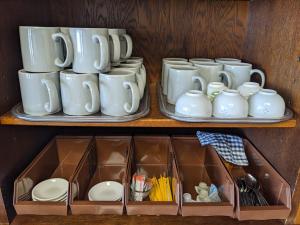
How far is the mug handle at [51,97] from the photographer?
0.54m

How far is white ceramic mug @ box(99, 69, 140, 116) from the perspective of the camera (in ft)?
1.76

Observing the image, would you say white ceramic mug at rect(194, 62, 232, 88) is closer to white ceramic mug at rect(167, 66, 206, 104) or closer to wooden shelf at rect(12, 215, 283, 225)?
white ceramic mug at rect(167, 66, 206, 104)

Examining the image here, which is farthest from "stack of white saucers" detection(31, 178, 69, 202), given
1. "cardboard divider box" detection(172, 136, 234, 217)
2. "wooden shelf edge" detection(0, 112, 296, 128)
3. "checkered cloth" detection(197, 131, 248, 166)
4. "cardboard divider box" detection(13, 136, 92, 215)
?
"checkered cloth" detection(197, 131, 248, 166)

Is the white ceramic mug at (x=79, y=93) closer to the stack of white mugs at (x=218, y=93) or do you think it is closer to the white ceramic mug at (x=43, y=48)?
the white ceramic mug at (x=43, y=48)

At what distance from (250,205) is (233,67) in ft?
1.20

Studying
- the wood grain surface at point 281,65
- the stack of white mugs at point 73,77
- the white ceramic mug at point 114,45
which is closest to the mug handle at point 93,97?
the stack of white mugs at point 73,77

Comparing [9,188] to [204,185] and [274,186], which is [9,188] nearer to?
[204,185]

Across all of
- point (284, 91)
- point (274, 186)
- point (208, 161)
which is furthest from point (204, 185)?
point (284, 91)

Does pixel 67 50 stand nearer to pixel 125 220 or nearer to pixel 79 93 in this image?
pixel 79 93

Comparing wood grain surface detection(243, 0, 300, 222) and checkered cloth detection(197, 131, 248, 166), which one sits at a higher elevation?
wood grain surface detection(243, 0, 300, 222)

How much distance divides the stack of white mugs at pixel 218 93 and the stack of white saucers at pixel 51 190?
0.38 metres

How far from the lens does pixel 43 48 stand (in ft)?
1.79

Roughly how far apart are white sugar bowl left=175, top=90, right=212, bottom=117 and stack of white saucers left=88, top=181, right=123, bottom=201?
304mm

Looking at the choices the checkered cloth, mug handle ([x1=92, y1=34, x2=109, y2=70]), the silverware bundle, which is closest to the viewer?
mug handle ([x1=92, y1=34, x2=109, y2=70])
